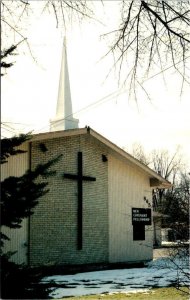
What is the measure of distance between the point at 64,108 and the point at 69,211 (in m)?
12.1

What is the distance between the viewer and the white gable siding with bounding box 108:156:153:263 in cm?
2012

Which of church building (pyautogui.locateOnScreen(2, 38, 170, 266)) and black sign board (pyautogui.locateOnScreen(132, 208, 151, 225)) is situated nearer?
church building (pyautogui.locateOnScreen(2, 38, 170, 266))

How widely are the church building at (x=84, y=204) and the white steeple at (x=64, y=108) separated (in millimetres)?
6982

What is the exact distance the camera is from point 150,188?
75.8 feet

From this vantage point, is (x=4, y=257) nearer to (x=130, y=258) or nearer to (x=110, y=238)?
(x=110, y=238)

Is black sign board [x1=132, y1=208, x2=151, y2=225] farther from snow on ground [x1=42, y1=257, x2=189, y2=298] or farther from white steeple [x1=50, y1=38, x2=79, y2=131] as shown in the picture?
white steeple [x1=50, y1=38, x2=79, y2=131]

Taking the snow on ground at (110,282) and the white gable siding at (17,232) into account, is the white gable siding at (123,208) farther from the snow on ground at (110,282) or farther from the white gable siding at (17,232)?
the white gable siding at (17,232)

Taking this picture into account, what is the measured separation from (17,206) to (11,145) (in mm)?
910

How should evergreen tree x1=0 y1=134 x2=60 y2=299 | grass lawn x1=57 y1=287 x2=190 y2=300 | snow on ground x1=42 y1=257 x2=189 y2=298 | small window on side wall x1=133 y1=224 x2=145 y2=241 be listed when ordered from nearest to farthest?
evergreen tree x1=0 y1=134 x2=60 y2=299, grass lawn x1=57 y1=287 x2=190 y2=300, snow on ground x1=42 y1=257 x2=189 y2=298, small window on side wall x1=133 y1=224 x2=145 y2=241

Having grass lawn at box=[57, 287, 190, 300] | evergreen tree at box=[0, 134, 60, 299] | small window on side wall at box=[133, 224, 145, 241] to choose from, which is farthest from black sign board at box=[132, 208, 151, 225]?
evergreen tree at box=[0, 134, 60, 299]

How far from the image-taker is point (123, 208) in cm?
2091

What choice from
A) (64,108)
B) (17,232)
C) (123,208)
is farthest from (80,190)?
(64,108)

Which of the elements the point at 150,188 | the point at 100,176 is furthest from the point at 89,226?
the point at 150,188

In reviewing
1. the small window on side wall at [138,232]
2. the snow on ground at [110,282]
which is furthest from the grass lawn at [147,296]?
the small window on side wall at [138,232]
